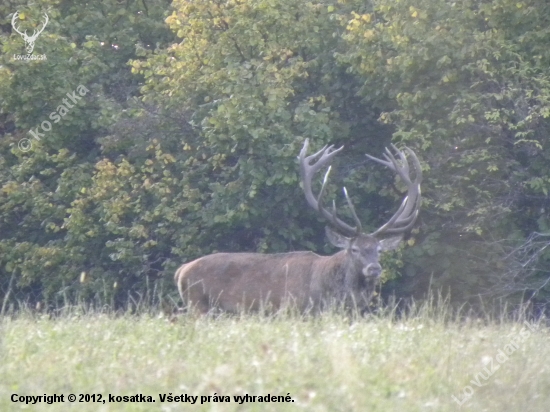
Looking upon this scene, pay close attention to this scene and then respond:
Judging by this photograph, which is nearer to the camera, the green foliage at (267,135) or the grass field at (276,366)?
the grass field at (276,366)

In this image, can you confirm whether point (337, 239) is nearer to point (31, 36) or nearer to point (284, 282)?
point (284, 282)

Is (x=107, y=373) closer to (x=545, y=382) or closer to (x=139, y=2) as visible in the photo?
(x=545, y=382)

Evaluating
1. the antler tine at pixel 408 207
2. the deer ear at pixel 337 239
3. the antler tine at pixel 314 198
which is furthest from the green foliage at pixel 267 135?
the deer ear at pixel 337 239

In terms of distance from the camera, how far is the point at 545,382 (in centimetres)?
582

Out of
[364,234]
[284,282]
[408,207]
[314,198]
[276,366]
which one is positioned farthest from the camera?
[314,198]

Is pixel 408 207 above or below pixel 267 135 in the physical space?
below

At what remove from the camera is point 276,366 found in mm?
5770

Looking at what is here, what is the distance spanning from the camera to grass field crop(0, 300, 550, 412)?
17.2 feet

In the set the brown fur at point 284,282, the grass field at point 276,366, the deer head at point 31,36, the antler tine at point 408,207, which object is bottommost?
the brown fur at point 284,282

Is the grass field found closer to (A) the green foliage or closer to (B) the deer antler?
(B) the deer antler

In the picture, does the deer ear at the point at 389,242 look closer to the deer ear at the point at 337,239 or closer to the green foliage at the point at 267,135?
the deer ear at the point at 337,239

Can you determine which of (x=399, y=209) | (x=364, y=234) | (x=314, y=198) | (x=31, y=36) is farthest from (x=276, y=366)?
(x=31, y=36)

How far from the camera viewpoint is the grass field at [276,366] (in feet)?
17.2

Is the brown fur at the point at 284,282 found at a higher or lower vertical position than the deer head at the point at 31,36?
lower
